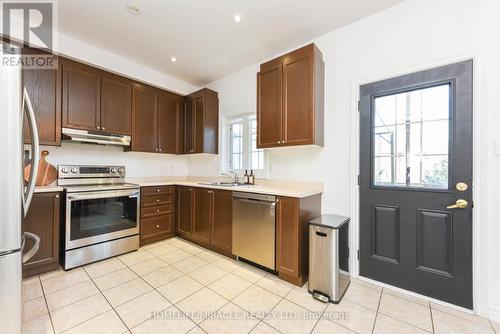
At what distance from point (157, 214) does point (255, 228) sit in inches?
67.9

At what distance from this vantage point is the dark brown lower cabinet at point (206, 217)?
274cm

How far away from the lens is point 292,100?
8.07 feet

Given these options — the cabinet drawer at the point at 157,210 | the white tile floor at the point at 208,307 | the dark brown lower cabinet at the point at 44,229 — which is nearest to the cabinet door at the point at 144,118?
the cabinet drawer at the point at 157,210

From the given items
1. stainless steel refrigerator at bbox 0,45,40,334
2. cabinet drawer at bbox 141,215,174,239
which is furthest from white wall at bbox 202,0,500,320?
stainless steel refrigerator at bbox 0,45,40,334

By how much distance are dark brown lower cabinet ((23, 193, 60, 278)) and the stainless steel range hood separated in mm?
758

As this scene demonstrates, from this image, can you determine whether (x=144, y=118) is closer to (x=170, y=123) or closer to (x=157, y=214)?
(x=170, y=123)

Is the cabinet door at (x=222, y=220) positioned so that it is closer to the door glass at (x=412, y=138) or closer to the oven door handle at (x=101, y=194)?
the oven door handle at (x=101, y=194)

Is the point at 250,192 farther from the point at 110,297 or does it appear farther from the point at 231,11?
the point at 231,11

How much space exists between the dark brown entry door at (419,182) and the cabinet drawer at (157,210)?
2750 mm

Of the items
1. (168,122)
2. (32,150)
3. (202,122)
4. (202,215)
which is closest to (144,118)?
(168,122)

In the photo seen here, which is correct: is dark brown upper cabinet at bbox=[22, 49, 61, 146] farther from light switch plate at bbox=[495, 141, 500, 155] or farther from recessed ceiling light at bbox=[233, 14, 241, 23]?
light switch plate at bbox=[495, 141, 500, 155]

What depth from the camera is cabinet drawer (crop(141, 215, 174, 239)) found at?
3.14m

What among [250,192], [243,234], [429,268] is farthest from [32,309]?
[429,268]

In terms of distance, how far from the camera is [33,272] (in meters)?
2.26
